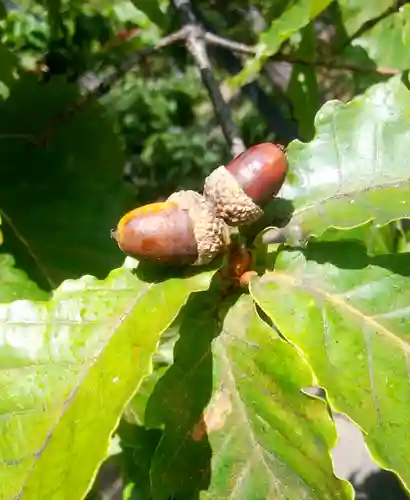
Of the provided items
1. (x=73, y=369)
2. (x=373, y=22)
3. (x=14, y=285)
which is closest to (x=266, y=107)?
(x=373, y=22)

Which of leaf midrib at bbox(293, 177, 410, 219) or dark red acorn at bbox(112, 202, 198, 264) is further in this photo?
leaf midrib at bbox(293, 177, 410, 219)

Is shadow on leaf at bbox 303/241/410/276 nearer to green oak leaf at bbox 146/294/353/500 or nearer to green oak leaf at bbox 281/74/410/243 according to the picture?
green oak leaf at bbox 281/74/410/243

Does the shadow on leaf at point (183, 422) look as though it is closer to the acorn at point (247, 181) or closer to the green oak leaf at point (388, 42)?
the acorn at point (247, 181)

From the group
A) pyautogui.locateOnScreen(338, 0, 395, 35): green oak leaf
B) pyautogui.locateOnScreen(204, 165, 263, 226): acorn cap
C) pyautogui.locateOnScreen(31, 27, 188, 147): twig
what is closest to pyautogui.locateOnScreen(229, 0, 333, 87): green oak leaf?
pyautogui.locateOnScreen(31, 27, 188, 147): twig

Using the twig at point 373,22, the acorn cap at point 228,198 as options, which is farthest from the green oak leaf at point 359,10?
the acorn cap at point 228,198

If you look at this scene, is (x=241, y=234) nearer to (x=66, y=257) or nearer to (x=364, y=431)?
(x=364, y=431)
